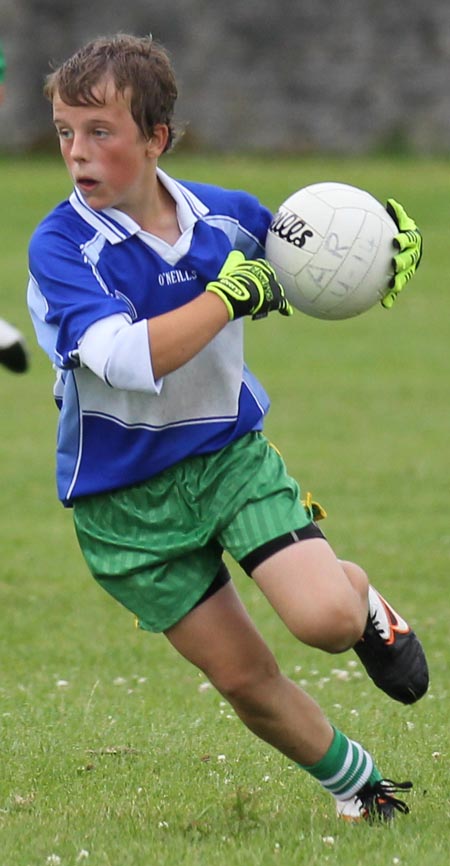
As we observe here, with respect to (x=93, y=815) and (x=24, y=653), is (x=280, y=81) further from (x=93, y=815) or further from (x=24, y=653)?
(x=93, y=815)

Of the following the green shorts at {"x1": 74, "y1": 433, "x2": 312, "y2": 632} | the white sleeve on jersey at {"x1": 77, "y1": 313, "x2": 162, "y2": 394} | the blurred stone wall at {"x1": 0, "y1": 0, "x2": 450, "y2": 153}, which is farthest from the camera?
the blurred stone wall at {"x1": 0, "y1": 0, "x2": 450, "y2": 153}

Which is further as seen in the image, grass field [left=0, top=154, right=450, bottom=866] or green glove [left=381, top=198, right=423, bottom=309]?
green glove [left=381, top=198, right=423, bottom=309]

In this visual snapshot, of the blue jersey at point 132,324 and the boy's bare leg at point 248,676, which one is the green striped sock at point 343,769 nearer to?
the boy's bare leg at point 248,676

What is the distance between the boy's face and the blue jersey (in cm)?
8

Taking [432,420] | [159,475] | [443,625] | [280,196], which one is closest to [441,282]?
[280,196]

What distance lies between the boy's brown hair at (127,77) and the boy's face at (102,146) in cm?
2

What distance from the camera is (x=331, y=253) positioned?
4855 millimetres

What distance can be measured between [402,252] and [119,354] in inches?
44.4

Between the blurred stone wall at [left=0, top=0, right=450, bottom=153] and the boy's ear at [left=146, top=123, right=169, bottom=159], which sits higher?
the boy's ear at [left=146, top=123, right=169, bottom=159]

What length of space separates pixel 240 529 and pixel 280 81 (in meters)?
28.2

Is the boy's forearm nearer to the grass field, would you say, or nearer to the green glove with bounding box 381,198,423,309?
the green glove with bounding box 381,198,423,309

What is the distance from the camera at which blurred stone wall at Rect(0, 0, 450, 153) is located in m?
31.0

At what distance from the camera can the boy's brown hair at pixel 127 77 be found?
14.5 ft

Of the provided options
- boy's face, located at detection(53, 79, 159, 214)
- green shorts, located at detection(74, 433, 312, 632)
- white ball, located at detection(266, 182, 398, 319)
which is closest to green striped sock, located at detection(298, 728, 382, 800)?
green shorts, located at detection(74, 433, 312, 632)
